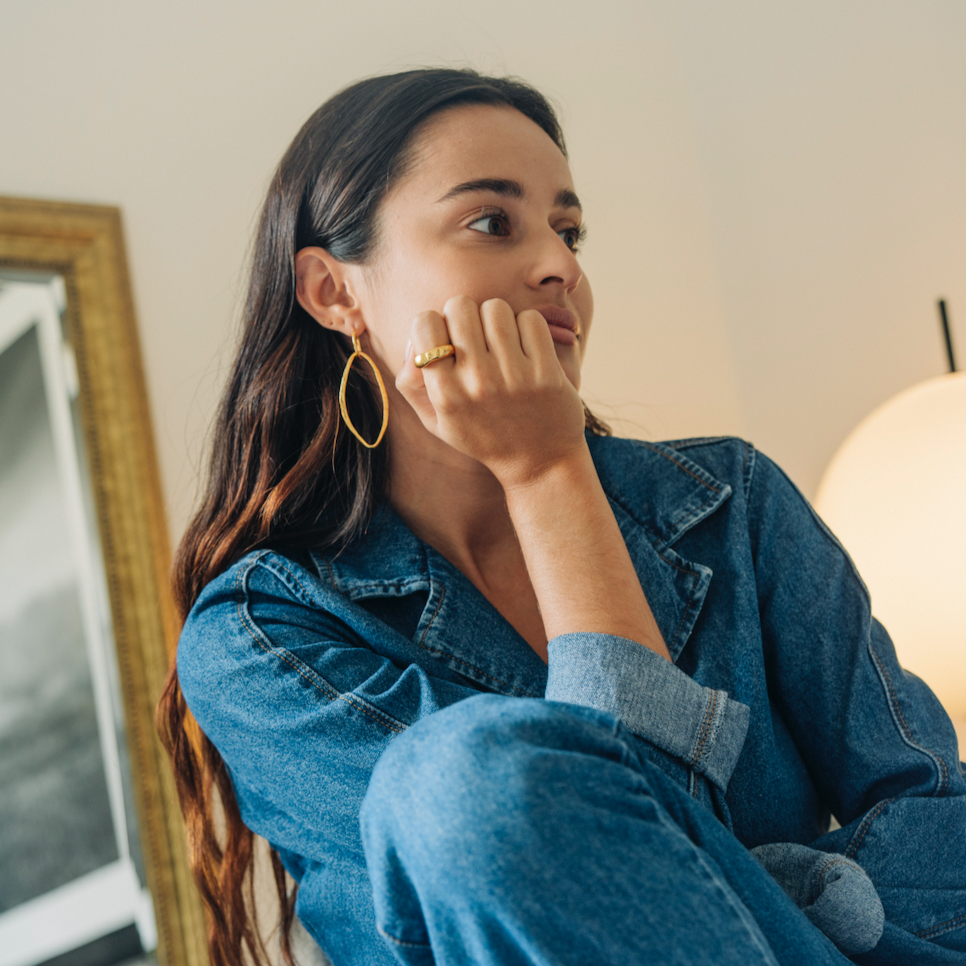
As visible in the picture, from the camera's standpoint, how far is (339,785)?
31.0 inches

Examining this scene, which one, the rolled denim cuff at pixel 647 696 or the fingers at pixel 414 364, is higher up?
the fingers at pixel 414 364

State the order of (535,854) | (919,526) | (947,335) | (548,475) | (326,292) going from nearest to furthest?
(535,854)
(548,475)
(326,292)
(919,526)
(947,335)

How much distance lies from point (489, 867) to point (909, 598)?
1.07 metres

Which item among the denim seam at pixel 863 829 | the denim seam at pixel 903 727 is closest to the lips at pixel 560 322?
the denim seam at pixel 903 727

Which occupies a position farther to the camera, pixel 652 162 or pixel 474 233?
pixel 652 162

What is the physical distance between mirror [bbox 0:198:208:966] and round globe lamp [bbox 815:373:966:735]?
113cm

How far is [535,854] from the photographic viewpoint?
53 centimetres

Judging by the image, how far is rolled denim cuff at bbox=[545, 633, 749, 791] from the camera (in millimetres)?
750

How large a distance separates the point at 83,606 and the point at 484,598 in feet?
2.47

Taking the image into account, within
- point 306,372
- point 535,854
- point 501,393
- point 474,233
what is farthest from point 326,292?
point 535,854

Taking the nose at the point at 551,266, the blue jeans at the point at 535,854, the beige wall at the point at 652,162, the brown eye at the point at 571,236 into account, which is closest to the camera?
the blue jeans at the point at 535,854

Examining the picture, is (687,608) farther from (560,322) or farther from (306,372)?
(306,372)

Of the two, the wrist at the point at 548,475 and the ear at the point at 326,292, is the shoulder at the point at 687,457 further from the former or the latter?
the ear at the point at 326,292

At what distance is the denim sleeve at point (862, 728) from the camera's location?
817mm
